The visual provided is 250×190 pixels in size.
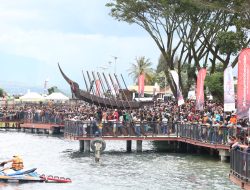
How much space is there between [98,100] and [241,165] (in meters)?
34.2

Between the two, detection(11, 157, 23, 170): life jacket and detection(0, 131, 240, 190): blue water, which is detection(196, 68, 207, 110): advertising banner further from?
detection(11, 157, 23, 170): life jacket

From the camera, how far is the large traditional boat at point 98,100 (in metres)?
57.3

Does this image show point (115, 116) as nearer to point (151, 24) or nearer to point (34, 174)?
point (34, 174)

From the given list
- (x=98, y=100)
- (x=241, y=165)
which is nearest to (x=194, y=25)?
(x=98, y=100)

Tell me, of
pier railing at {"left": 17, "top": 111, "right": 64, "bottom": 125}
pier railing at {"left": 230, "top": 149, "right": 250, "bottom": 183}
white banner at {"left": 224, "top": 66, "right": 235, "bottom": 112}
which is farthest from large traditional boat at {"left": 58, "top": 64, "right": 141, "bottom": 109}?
pier railing at {"left": 230, "top": 149, "right": 250, "bottom": 183}

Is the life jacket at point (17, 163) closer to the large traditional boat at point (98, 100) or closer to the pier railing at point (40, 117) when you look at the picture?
the large traditional boat at point (98, 100)

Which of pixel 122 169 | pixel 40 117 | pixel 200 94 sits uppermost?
pixel 200 94

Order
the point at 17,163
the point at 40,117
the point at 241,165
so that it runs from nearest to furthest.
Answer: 1. the point at 241,165
2. the point at 17,163
3. the point at 40,117

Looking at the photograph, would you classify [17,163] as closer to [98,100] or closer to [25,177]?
[25,177]

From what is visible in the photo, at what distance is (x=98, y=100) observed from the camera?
193ft

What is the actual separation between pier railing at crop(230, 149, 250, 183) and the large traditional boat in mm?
31324

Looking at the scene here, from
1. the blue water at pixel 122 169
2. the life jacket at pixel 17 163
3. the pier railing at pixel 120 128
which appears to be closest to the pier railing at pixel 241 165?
the blue water at pixel 122 169

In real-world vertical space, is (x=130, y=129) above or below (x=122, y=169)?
above

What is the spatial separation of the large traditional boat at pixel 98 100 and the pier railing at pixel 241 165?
3132 cm
